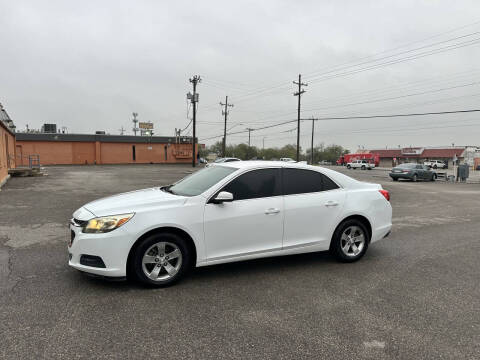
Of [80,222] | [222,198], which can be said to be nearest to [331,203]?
[222,198]

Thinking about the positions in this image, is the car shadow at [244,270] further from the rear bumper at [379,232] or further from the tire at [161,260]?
the rear bumper at [379,232]

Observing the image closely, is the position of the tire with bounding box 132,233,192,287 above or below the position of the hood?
below

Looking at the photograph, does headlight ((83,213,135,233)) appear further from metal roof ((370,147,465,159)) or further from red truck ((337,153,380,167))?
metal roof ((370,147,465,159))

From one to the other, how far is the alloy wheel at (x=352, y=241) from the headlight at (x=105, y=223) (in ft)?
10.1

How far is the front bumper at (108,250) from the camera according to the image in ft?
11.9

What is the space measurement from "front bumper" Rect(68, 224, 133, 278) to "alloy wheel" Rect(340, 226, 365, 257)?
120 inches

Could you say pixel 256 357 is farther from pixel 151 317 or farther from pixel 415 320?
pixel 415 320

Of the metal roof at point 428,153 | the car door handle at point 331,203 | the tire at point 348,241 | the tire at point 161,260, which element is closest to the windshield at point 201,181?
the tire at point 161,260

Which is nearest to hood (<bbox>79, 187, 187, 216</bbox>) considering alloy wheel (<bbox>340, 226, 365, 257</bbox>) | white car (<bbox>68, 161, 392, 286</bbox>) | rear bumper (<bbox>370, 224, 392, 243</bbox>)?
white car (<bbox>68, 161, 392, 286</bbox>)

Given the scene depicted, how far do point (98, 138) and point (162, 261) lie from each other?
153 ft

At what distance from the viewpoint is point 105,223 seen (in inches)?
146

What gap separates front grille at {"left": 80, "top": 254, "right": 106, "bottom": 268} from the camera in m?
3.64

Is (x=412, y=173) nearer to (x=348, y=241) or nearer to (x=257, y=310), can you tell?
(x=348, y=241)

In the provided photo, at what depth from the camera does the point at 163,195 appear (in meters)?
4.38
